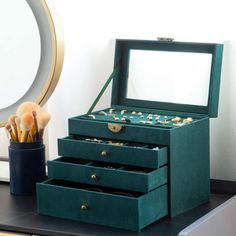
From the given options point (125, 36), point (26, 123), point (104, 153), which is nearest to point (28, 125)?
point (26, 123)

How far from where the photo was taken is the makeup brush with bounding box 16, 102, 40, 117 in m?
1.69

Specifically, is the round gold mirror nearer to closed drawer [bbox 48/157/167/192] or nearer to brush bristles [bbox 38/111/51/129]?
brush bristles [bbox 38/111/51/129]

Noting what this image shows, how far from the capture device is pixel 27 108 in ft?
5.54

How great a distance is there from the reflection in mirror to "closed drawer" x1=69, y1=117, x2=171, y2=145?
188 mm

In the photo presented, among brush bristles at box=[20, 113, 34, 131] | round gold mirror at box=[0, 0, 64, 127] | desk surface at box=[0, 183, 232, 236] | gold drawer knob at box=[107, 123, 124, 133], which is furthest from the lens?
round gold mirror at box=[0, 0, 64, 127]

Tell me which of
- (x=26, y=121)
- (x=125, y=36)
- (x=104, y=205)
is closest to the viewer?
(x=104, y=205)

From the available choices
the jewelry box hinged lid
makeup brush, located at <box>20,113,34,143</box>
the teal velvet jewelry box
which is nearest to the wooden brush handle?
makeup brush, located at <box>20,113,34,143</box>

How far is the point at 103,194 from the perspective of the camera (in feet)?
4.85

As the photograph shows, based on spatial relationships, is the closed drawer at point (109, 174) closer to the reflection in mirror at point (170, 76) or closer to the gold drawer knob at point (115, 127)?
the gold drawer knob at point (115, 127)

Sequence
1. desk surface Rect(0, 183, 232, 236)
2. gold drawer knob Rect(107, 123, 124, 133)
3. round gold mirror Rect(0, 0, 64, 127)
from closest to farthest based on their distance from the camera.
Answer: desk surface Rect(0, 183, 232, 236)
gold drawer knob Rect(107, 123, 124, 133)
round gold mirror Rect(0, 0, 64, 127)

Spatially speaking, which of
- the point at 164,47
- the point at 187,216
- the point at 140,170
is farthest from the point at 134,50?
the point at 187,216

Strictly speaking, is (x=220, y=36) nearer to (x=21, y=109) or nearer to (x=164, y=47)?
(x=164, y=47)

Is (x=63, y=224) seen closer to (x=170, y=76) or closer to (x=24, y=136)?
(x=24, y=136)

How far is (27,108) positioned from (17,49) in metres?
0.23
